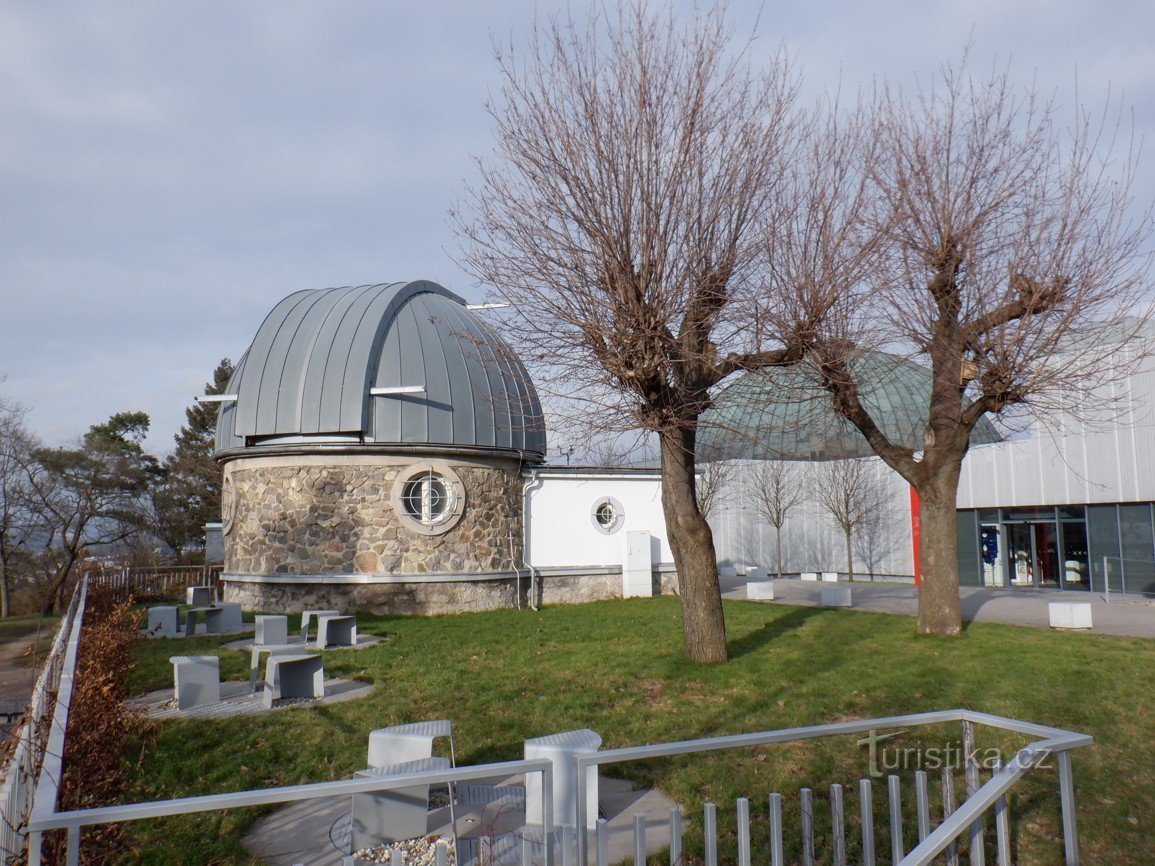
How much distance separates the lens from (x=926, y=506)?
40.3ft

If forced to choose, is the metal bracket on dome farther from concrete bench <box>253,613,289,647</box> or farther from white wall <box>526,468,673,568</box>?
concrete bench <box>253,613,289,647</box>

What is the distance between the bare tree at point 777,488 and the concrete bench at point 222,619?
21.3 m

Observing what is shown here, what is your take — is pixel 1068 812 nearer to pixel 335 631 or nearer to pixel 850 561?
pixel 335 631

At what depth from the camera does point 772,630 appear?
43.2 feet

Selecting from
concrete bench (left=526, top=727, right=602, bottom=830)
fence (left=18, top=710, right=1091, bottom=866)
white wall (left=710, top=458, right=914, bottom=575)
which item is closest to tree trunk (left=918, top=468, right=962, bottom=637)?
fence (left=18, top=710, right=1091, bottom=866)

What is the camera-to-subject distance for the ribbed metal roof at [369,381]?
16766 millimetres

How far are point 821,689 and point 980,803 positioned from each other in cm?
559

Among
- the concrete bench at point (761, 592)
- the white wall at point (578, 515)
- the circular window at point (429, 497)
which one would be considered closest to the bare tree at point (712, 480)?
the white wall at point (578, 515)

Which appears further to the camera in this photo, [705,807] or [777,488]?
[777,488]

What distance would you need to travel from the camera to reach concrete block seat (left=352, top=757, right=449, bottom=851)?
4555mm

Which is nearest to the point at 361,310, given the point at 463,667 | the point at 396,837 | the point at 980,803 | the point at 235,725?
the point at 463,667

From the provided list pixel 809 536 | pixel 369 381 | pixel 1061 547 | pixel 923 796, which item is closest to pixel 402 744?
pixel 923 796

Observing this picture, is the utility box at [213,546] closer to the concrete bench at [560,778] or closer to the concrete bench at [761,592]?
the concrete bench at [761,592]

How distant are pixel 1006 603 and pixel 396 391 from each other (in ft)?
46.4
